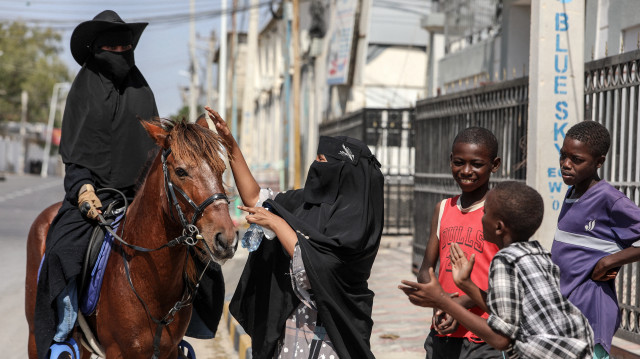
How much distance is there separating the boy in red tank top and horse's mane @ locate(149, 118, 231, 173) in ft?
4.01

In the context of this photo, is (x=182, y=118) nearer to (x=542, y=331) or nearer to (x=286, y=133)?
(x=542, y=331)

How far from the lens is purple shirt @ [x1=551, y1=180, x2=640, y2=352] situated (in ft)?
11.5

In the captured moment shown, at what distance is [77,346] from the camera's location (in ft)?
14.8

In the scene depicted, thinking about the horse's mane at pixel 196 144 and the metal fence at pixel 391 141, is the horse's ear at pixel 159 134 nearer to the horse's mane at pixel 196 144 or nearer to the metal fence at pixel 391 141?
the horse's mane at pixel 196 144

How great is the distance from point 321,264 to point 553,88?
312 cm

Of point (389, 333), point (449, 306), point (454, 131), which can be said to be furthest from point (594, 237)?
point (454, 131)

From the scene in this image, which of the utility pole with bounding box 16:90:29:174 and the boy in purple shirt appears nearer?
the boy in purple shirt

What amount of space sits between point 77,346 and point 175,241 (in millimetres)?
1126

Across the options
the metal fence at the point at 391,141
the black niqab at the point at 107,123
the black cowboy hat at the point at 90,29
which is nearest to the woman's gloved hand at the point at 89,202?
the black niqab at the point at 107,123

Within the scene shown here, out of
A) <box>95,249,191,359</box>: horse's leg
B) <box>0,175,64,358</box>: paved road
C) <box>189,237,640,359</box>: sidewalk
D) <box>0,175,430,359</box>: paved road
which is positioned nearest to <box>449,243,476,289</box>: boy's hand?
<box>95,249,191,359</box>: horse's leg

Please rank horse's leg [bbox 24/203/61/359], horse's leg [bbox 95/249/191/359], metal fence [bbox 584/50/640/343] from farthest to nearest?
metal fence [bbox 584/50/640/343], horse's leg [bbox 24/203/61/359], horse's leg [bbox 95/249/191/359]

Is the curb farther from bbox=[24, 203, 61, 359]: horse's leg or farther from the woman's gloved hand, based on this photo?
the woman's gloved hand

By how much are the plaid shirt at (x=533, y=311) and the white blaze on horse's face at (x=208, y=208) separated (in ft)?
4.63

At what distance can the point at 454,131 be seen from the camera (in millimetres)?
9422
